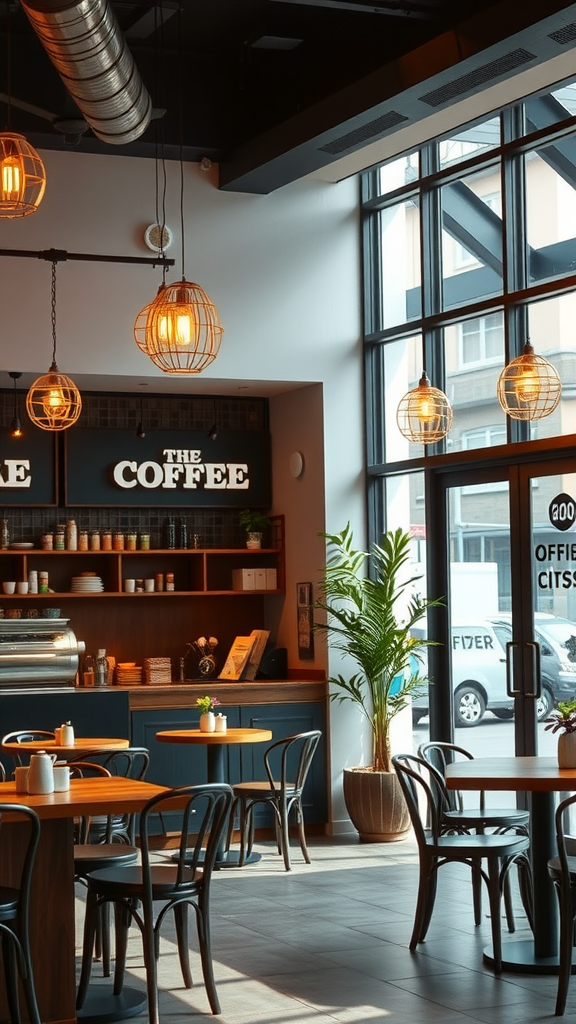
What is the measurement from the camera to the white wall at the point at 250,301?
30.2 ft

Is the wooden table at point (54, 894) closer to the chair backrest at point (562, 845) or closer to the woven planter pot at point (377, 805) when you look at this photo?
the chair backrest at point (562, 845)

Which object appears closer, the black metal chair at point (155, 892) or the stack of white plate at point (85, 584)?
the black metal chair at point (155, 892)

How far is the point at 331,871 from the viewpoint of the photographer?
823cm

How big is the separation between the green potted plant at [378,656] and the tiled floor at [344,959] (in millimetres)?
901

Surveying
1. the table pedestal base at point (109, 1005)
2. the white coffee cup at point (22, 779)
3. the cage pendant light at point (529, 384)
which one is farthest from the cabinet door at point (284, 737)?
the white coffee cup at point (22, 779)

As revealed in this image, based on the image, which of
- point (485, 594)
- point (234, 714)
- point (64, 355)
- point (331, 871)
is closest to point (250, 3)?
point (64, 355)

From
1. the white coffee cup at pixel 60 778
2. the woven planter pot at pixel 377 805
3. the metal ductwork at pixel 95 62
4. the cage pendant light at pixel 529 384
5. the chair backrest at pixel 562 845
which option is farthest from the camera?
the woven planter pot at pixel 377 805

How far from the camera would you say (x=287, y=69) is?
9.26 meters

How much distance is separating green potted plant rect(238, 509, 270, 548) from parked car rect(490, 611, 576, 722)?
8.86ft

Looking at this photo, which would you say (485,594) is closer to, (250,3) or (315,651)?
(315,651)

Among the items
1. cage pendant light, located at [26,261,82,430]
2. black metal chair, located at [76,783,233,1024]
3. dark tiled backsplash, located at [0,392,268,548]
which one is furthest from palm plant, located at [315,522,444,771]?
black metal chair, located at [76,783,233,1024]

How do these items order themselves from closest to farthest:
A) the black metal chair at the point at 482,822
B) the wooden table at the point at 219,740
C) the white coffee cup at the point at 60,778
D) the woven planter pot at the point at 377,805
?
the white coffee cup at the point at 60,778
the black metal chair at the point at 482,822
the wooden table at the point at 219,740
the woven planter pot at the point at 377,805

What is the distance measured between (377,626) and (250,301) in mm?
2525

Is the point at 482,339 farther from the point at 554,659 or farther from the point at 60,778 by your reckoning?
the point at 60,778
